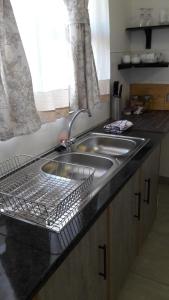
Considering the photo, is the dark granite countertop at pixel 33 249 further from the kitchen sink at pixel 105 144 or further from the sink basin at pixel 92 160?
the kitchen sink at pixel 105 144

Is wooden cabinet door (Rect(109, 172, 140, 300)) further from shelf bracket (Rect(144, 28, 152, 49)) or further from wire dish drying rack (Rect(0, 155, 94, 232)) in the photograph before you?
shelf bracket (Rect(144, 28, 152, 49))

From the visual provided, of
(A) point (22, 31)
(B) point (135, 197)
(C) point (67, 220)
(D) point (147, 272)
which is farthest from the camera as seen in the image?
(D) point (147, 272)

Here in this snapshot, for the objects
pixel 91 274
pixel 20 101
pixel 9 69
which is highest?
pixel 9 69

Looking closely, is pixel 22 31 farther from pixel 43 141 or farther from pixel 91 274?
pixel 91 274

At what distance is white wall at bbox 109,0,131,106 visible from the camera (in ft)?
8.00

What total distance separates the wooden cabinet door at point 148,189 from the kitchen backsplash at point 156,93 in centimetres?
105

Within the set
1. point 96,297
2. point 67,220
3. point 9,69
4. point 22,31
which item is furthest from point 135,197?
point 22,31

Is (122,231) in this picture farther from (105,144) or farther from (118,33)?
(118,33)

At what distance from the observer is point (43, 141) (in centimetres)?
171

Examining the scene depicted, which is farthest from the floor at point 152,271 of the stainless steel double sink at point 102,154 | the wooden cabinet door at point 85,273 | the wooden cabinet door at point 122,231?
the stainless steel double sink at point 102,154

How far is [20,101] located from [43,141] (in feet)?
1.58

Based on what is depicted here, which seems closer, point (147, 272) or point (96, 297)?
point (96, 297)

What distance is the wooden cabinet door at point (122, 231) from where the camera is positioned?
1.34 metres


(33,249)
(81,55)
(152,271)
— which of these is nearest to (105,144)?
(81,55)
